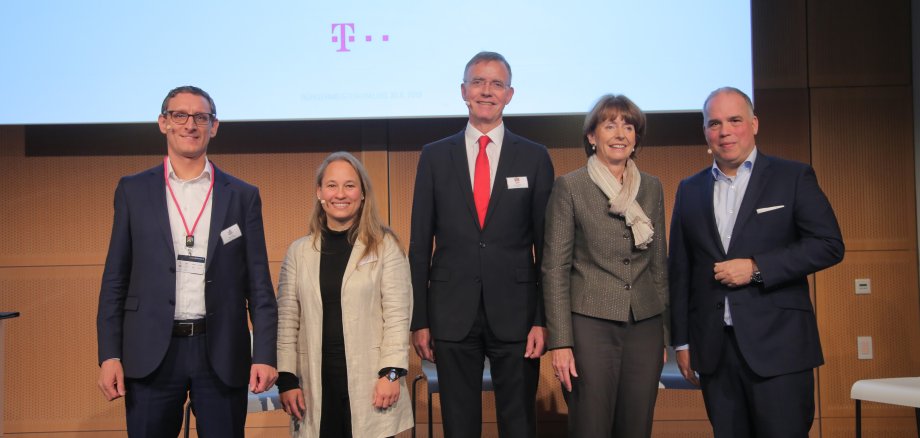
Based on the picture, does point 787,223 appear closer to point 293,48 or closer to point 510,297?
point 510,297

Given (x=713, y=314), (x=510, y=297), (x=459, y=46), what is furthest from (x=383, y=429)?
(x=459, y=46)

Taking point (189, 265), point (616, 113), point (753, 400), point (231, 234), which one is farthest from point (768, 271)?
point (189, 265)

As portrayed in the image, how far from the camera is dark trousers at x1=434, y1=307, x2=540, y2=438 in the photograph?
2.54 m

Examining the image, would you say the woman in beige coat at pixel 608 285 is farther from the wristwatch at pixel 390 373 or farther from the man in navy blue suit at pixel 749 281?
the wristwatch at pixel 390 373

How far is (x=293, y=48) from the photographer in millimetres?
3869

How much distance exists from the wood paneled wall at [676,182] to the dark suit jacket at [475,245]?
148 centimetres

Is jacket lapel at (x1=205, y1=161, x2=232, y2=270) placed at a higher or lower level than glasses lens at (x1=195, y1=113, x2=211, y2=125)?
lower

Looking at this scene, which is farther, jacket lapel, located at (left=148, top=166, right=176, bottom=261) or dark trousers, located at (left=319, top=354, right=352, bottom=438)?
dark trousers, located at (left=319, top=354, right=352, bottom=438)

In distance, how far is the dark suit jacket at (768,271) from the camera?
236 cm

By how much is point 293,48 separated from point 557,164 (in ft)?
4.96

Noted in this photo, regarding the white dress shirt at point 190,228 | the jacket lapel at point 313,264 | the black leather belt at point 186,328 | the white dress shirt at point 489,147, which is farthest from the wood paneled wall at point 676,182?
the black leather belt at point 186,328

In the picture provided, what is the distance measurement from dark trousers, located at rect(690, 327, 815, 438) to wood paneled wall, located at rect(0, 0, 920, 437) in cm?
178

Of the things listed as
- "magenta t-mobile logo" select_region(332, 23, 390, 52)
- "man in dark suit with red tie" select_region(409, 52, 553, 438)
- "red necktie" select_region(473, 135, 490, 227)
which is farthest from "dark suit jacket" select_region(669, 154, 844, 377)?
"magenta t-mobile logo" select_region(332, 23, 390, 52)

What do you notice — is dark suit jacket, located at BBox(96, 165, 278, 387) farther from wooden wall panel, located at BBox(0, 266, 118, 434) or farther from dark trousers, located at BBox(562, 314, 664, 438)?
wooden wall panel, located at BBox(0, 266, 118, 434)
